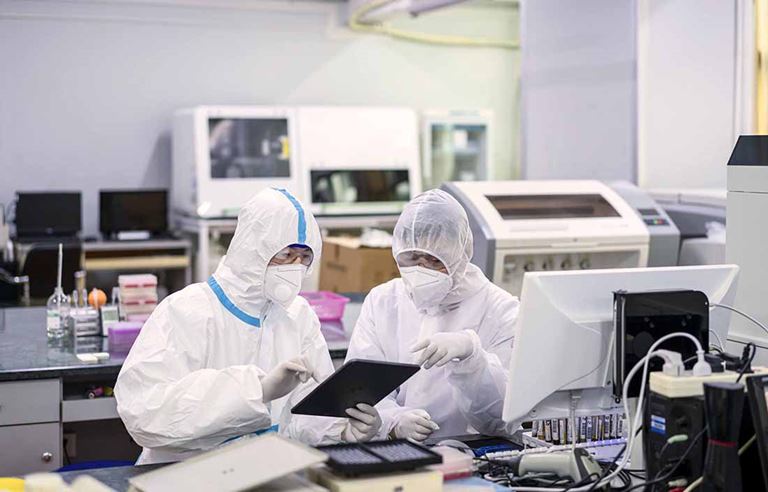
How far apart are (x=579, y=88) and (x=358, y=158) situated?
2.70 metres

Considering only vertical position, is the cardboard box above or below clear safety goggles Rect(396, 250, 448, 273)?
below

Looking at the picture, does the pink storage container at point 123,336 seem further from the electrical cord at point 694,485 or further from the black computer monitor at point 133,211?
the black computer monitor at point 133,211

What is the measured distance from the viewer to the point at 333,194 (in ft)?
22.1

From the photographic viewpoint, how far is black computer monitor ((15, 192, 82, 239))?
6.44 m

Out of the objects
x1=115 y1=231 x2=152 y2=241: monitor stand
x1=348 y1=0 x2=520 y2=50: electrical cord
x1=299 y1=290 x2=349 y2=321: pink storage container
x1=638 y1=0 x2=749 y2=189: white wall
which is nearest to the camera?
x1=299 y1=290 x2=349 y2=321: pink storage container

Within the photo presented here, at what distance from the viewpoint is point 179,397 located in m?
2.10

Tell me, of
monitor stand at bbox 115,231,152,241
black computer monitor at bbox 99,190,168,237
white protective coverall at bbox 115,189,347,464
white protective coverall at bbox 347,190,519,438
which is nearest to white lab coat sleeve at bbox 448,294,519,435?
white protective coverall at bbox 347,190,519,438

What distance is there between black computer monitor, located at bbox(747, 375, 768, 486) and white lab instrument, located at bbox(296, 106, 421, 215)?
502cm

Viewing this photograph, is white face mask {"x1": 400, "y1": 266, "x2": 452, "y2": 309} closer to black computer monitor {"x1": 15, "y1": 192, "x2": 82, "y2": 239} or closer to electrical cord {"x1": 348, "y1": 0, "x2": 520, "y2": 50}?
black computer monitor {"x1": 15, "y1": 192, "x2": 82, "y2": 239}

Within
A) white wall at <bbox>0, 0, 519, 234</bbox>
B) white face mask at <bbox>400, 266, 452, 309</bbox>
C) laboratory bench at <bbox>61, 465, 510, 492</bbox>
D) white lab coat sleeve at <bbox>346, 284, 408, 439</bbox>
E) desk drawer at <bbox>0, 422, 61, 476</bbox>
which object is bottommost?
desk drawer at <bbox>0, 422, 61, 476</bbox>

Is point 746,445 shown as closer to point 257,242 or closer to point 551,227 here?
point 257,242

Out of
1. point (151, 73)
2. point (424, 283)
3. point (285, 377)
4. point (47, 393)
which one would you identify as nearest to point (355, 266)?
point (47, 393)

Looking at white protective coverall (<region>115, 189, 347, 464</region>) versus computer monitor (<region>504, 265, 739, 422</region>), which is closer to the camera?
computer monitor (<region>504, 265, 739, 422</region>)

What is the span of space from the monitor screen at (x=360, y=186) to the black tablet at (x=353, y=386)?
4583 mm
